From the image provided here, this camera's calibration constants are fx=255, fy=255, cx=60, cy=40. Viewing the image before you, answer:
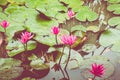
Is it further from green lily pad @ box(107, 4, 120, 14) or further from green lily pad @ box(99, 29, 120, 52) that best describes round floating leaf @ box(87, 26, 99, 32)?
green lily pad @ box(107, 4, 120, 14)

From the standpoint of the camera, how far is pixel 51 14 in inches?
80.9

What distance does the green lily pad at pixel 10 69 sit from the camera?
1.51m

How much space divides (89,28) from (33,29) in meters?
0.43

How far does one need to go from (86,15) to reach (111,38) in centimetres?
36

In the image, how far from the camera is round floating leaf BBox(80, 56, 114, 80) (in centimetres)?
152

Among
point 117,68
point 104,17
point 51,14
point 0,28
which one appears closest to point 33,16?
point 51,14

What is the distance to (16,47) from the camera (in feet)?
5.63

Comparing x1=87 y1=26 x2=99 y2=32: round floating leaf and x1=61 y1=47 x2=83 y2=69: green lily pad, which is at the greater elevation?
x1=87 y1=26 x2=99 y2=32: round floating leaf

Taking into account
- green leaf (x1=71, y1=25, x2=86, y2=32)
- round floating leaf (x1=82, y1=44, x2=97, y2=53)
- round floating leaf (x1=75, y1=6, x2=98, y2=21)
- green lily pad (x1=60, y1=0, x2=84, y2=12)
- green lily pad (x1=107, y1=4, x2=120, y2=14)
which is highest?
green lily pad (x1=60, y1=0, x2=84, y2=12)

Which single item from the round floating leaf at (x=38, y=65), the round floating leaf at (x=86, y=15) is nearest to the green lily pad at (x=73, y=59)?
the round floating leaf at (x=38, y=65)

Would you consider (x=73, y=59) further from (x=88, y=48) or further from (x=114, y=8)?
(x=114, y=8)

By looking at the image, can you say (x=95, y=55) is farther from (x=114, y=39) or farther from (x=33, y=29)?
(x=33, y=29)

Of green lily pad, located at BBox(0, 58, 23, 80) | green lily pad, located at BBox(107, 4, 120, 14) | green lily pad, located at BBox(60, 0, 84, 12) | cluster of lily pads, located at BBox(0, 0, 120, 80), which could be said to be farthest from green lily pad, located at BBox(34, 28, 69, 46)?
green lily pad, located at BBox(107, 4, 120, 14)

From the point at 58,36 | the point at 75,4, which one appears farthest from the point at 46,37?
the point at 75,4
